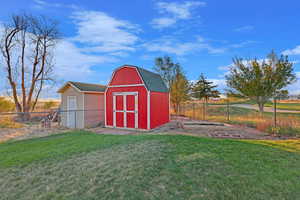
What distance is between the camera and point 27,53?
15.3 metres

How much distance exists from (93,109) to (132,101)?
156 inches

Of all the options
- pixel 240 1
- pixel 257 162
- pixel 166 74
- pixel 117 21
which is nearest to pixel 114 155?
pixel 257 162

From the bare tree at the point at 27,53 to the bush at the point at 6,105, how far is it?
1262mm

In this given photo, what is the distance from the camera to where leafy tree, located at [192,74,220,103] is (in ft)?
55.4

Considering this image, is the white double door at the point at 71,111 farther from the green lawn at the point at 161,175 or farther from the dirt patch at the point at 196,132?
the green lawn at the point at 161,175

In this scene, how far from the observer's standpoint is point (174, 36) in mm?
11250

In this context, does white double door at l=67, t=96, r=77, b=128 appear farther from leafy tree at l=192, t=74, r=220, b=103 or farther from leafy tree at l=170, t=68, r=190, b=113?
leafy tree at l=192, t=74, r=220, b=103

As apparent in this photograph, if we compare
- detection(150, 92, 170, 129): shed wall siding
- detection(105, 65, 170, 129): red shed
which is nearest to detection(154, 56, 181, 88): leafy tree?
detection(150, 92, 170, 129): shed wall siding

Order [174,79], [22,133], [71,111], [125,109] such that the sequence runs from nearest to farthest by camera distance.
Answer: [22,133]
[125,109]
[71,111]
[174,79]

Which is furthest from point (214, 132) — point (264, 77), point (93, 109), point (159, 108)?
point (264, 77)

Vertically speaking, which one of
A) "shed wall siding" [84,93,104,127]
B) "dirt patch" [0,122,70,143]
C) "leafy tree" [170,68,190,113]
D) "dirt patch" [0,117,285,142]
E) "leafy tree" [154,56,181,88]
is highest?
"leafy tree" [154,56,181,88]

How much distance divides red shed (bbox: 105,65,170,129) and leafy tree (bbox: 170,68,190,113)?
20.3 ft

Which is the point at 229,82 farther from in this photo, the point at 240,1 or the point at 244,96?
the point at 240,1

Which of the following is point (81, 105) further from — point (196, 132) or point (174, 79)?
point (174, 79)
